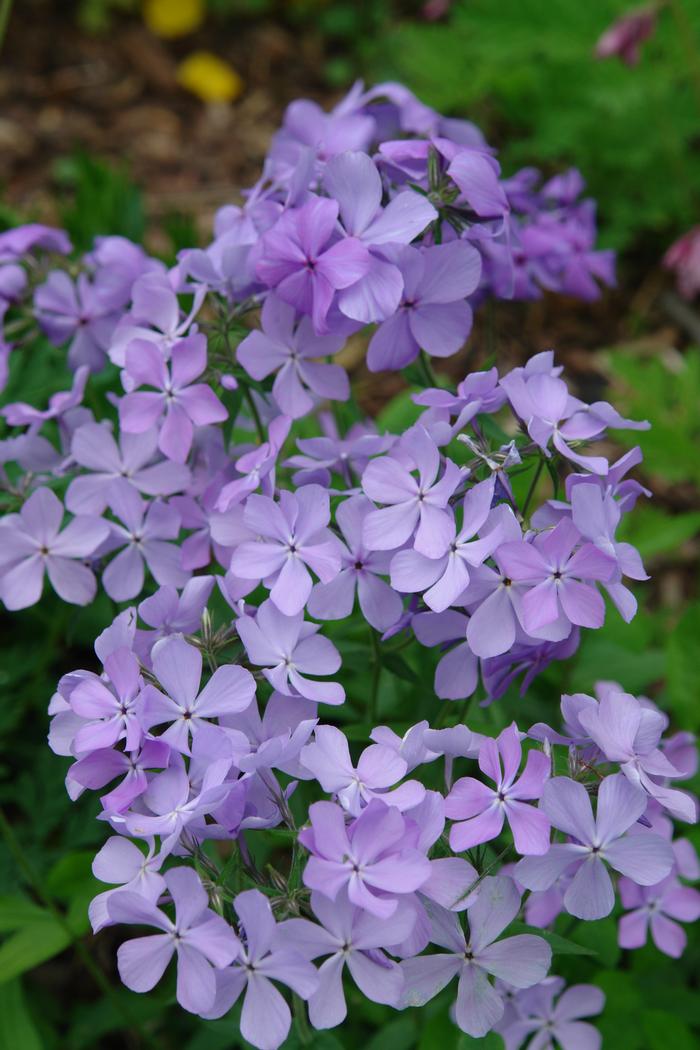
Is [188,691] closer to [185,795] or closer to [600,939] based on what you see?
[185,795]

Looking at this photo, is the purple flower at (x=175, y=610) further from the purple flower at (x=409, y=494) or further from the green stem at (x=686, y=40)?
the green stem at (x=686, y=40)

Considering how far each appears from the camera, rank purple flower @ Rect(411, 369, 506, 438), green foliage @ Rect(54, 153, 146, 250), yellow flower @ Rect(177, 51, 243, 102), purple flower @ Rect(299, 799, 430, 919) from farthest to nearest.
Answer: yellow flower @ Rect(177, 51, 243, 102) → green foliage @ Rect(54, 153, 146, 250) → purple flower @ Rect(411, 369, 506, 438) → purple flower @ Rect(299, 799, 430, 919)

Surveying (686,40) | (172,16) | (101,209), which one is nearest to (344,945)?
(101,209)

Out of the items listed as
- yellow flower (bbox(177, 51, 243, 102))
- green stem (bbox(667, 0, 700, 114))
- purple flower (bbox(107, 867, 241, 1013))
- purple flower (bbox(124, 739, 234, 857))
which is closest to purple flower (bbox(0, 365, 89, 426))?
purple flower (bbox(124, 739, 234, 857))

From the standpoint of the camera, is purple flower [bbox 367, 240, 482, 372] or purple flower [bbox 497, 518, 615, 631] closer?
purple flower [bbox 497, 518, 615, 631]

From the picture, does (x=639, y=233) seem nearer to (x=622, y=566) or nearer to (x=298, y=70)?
(x=298, y=70)

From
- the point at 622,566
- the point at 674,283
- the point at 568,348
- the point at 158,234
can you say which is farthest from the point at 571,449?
the point at 158,234

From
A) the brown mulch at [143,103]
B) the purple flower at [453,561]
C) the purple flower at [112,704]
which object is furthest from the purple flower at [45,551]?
the brown mulch at [143,103]

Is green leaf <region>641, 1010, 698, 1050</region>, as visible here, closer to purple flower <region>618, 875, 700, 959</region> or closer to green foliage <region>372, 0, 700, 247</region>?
purple flower <region>618, 875, 700, 959</region>
